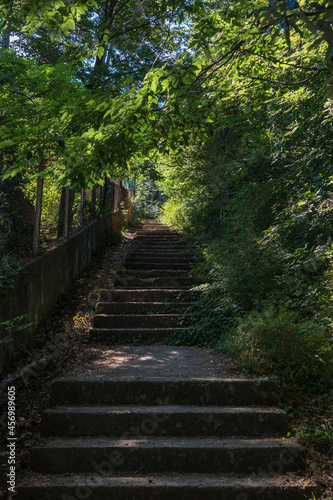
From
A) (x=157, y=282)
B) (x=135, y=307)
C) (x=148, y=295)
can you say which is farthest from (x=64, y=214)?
(x=135, y=307)

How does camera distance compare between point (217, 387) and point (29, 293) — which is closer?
point (217, 387)

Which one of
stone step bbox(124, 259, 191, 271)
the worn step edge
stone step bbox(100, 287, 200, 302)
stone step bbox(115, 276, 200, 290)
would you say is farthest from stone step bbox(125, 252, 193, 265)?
the worn step edge

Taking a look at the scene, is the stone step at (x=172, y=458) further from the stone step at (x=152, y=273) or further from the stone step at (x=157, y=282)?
the stone step at (x=152, y=273)

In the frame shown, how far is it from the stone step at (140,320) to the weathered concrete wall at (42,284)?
91 cm

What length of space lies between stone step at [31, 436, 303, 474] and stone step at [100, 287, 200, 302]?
4161mm

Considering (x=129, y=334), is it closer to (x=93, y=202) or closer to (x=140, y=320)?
(x=140, y=320)

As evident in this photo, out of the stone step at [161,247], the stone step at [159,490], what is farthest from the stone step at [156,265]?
the stone step at [159,490]

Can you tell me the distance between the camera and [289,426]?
4.19 m

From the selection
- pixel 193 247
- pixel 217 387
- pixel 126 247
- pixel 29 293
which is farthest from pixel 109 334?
pixel 126 247

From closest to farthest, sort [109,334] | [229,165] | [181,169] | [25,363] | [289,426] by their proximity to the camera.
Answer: [289,426], [25,363], [109,334], [229,165], [181,169]

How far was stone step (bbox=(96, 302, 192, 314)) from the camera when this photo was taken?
7406 mm

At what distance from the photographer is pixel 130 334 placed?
6711 mm

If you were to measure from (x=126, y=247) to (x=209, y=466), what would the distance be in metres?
9.68

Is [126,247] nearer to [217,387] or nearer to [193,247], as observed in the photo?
[193,247]
